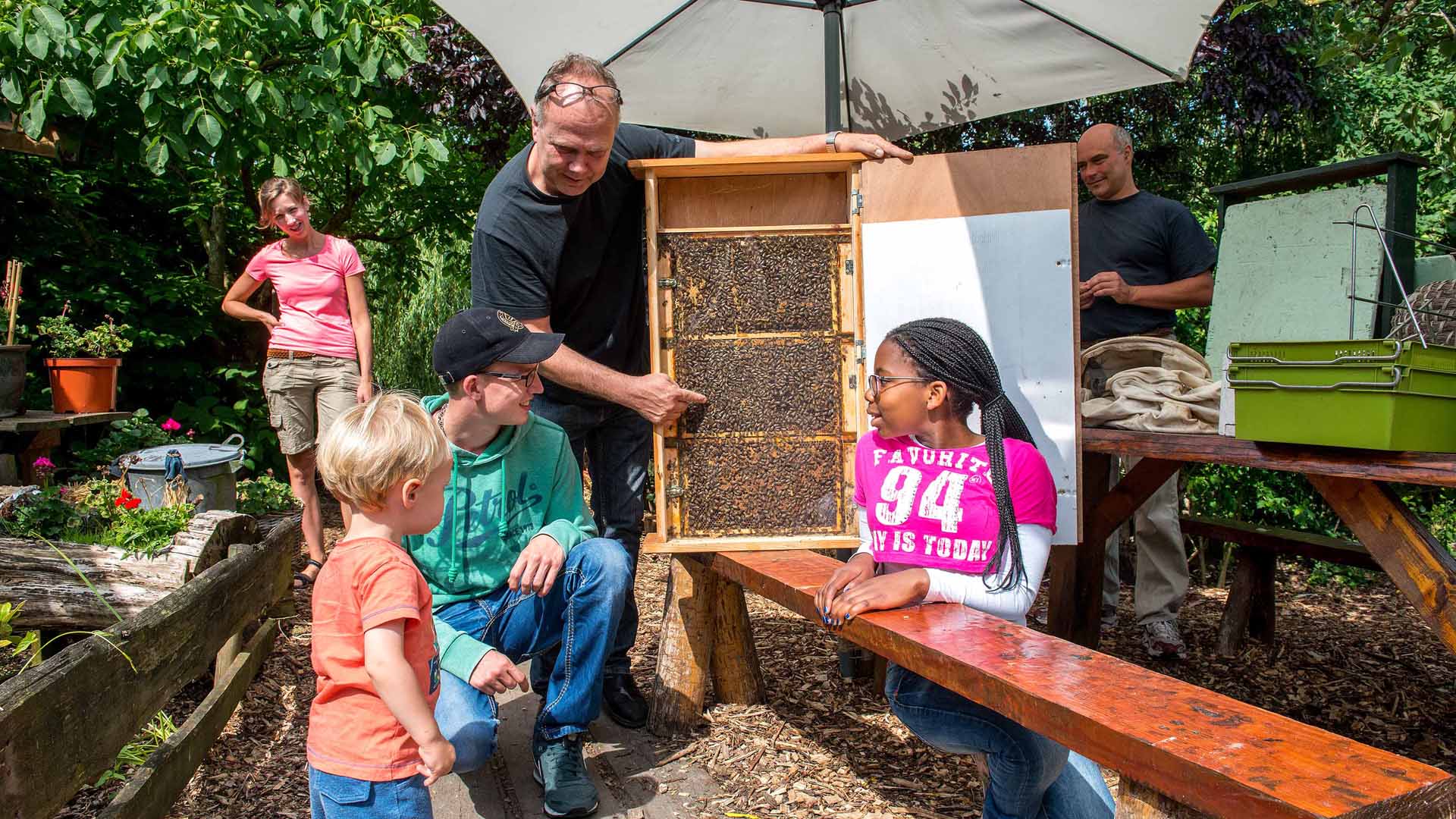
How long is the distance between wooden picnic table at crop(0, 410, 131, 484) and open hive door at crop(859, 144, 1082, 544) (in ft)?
16.1

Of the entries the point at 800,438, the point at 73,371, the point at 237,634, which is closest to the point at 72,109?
the point at 73,371

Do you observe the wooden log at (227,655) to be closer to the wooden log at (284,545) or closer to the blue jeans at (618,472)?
the wooden log at (284,545)

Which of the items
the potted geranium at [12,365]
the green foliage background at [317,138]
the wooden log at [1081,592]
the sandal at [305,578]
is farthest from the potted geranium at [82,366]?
the wooden log at [1081,592]

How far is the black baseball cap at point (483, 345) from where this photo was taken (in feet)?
8.89

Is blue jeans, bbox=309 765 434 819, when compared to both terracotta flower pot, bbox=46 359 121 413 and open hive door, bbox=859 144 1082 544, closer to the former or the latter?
open hive door, bbox=859 144 1082 544

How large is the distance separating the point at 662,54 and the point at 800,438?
6.47 ft

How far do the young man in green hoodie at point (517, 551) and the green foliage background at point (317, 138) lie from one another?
3383 mm

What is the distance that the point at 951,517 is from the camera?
8.29ft

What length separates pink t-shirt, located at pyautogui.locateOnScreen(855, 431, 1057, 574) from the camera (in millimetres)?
2492

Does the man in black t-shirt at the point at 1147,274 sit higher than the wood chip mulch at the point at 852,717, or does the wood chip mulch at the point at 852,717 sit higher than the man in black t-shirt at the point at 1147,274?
the man in black t-shirt at the point at 1147,274

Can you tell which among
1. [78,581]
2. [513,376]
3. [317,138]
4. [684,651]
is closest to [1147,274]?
[684,651]

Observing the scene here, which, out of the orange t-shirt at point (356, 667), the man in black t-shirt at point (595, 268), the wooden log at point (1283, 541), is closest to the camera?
the orange t-shirt at point (356, 667)

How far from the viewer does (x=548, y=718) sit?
115 inches

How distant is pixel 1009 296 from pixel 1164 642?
202 centimetres
